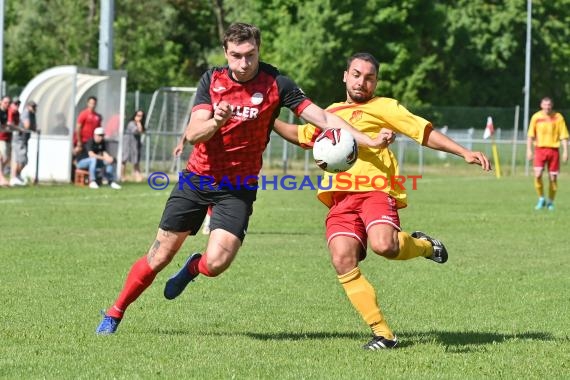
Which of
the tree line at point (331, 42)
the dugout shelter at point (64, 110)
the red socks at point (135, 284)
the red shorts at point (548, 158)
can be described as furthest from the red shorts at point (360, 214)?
the tree line at point (331, 42)

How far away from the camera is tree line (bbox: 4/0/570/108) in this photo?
54.2 meters

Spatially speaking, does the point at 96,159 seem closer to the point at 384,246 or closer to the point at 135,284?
the point at 135,284

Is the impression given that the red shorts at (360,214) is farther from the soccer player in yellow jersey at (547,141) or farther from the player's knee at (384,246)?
the soccer player in yellow jersey at (547,141)

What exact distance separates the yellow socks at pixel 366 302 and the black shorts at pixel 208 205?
2.48 feet

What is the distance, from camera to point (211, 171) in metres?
8.23

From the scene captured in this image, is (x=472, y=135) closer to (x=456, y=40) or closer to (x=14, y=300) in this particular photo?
(x=456, y=40)

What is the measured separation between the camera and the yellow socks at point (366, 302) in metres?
7.98

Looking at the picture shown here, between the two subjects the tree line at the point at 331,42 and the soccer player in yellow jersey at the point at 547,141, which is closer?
the soccer player in yellow jersey at the point at 547,141

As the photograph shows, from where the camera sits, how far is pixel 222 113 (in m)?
7.48

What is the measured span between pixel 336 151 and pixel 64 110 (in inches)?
886

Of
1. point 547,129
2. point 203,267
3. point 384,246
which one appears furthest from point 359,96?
point 547,129

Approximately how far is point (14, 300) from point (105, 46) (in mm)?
19792

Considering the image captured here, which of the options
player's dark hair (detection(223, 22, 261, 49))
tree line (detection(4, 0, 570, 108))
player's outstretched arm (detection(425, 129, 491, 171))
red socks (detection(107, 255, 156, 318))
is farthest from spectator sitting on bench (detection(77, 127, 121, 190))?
tree line (detection(4, 0, 570, 108))

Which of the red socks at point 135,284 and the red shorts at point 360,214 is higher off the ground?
the red shorts at point 360,214
